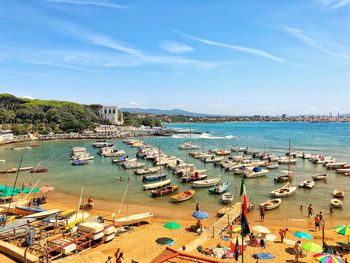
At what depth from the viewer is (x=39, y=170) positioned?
50.0m

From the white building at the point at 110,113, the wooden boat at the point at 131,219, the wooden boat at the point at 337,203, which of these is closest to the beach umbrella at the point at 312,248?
the wooden boat at the point at 131,219

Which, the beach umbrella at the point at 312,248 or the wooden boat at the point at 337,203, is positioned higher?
the beach umbrella at the point at 312,248

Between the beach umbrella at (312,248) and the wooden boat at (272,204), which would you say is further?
the wooden boat at (272,204)

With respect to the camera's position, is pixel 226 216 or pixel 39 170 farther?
pixel 39 170

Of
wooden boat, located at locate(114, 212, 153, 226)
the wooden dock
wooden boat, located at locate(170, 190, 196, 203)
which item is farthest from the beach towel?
wooden boat, located at locate(170, 190, 196, 203)

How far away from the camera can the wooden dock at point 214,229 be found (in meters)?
20.2

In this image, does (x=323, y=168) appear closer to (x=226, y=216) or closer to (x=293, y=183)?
(x=293, y=183)

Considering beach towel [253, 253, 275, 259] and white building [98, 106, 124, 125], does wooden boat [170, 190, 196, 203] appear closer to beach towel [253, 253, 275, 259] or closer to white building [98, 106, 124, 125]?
beach towel [253, 253, 275, 259]

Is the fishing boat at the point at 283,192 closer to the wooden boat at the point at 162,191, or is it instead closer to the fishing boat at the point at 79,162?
the wooden boat at the point at 162,191

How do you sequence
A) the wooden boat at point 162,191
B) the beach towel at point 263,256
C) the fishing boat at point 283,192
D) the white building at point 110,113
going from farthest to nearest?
the white building at point 110,113 → the wooden boat at point 162,191 → the fishing boat at point 283,192 → the beach towel at point 263,256

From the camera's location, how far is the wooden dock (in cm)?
2020

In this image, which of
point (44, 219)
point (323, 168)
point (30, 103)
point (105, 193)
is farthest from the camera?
point (30, 103)

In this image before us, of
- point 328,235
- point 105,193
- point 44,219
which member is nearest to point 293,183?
point 328,235

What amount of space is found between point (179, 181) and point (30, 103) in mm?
122651
